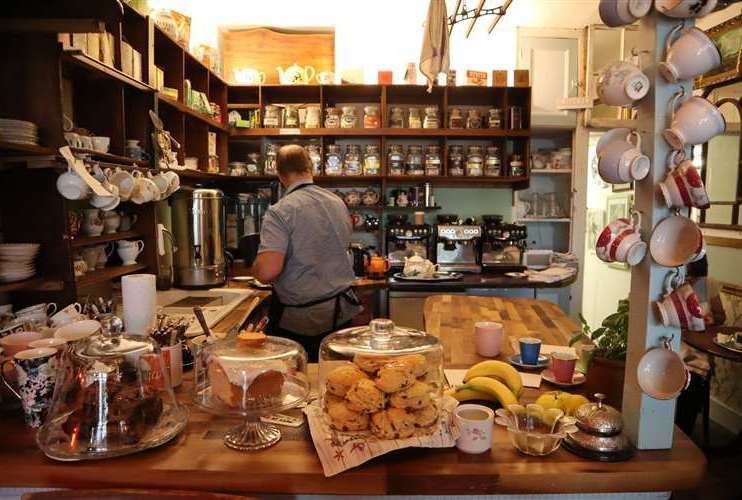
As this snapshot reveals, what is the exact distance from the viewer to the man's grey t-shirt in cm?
233

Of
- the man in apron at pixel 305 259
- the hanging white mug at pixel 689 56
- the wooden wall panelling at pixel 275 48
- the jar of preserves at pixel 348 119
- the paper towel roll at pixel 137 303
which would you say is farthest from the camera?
the wooden wall panelling at pixel 275 48

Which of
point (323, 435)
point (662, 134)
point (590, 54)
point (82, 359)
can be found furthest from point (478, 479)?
point (590, 54)

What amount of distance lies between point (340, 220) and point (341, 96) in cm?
217

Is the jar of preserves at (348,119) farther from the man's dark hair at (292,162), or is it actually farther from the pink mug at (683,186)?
the pink mug at (683,186)

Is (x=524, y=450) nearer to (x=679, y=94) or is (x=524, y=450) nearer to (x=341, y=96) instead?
(x=679, y=94)

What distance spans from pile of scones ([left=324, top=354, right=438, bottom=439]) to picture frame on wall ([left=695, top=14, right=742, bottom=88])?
10.6ft

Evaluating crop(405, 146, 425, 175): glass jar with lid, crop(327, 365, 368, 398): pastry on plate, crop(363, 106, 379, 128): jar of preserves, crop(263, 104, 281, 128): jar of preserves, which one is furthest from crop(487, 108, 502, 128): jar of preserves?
crop(327, 365, 368, 398): pastry on plate

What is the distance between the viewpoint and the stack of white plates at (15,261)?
1.74 m

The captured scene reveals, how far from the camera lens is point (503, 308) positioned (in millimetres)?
2508

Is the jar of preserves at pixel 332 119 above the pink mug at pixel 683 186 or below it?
above

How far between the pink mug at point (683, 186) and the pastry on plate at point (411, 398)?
2.02ft

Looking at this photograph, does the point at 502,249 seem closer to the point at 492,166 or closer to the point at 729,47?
the point at 492,166

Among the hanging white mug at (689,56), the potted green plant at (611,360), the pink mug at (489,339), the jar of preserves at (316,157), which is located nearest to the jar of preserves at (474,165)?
the jar of preserves at (316,157)

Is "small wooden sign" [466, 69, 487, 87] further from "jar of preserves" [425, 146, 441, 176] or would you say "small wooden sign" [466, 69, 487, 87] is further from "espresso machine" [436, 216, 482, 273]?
"espresso machine" [436, 216, 482, 273]
